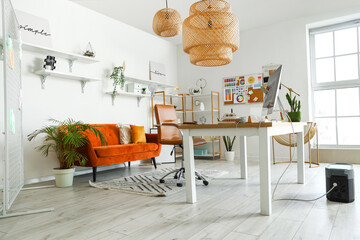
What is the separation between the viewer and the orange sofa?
11.5 ft

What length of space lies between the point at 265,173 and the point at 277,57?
3774 mm

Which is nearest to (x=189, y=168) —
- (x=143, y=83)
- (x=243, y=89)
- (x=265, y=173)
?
(x=265, y=173)

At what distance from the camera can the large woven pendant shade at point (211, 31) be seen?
231cm

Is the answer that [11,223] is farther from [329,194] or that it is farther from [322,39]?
[322,39]

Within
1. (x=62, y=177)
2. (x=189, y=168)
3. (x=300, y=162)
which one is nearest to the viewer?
(x=189, y=168)

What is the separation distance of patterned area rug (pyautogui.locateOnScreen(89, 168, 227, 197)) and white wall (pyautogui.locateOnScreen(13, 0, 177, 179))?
113 cm

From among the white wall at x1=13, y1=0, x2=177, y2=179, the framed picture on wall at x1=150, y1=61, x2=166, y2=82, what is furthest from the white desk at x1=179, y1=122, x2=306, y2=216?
the framed picture on wall at x1=150, y1=61, x2=166, y2=82

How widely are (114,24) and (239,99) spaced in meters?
2.81

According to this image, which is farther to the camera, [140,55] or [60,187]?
[140,55]

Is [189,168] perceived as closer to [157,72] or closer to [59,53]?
[59,53]

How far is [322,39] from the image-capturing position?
199 inches

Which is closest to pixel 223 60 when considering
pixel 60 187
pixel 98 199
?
pixel 98 199

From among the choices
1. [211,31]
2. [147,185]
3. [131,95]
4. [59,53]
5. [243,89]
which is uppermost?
[59,53]

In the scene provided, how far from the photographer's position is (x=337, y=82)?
487 cm
